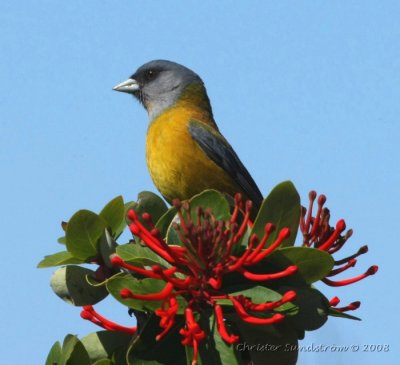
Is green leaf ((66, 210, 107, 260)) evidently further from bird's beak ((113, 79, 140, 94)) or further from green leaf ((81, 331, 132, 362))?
bird's beak ((113, 79, 140, 94))

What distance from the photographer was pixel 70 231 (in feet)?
12.2

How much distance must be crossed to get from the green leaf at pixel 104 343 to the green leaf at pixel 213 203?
689mm

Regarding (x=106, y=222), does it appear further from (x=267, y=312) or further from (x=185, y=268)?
(x=267, y=312)

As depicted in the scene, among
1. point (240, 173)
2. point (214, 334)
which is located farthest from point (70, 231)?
point (240, 173)

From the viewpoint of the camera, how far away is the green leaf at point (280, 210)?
11.6 ft

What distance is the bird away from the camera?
261 inches

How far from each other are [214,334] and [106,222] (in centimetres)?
78

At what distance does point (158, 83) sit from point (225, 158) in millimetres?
1329

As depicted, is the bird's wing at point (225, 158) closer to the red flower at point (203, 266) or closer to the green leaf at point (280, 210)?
the green leaf at point (280, 210)

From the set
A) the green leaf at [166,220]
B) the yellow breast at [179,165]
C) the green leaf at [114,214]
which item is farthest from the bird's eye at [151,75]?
the green leaf at [166,220]

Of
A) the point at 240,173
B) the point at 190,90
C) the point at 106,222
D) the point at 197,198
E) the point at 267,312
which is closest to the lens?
the point at 267,312

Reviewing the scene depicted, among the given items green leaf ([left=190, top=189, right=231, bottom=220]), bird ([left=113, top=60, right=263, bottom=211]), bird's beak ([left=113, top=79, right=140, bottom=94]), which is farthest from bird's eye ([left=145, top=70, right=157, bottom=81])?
green leaf ([left=190, top=189, right=231, bottom=220])

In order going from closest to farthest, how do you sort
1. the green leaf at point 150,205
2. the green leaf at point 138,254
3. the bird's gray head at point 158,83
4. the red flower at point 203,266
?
the red flower at point 203,266, the green leaf at point 138,254, the green leaf at point 150,205, the bird's gray head at point 158,83

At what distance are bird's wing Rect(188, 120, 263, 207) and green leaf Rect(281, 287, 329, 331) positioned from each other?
10.4 ft
